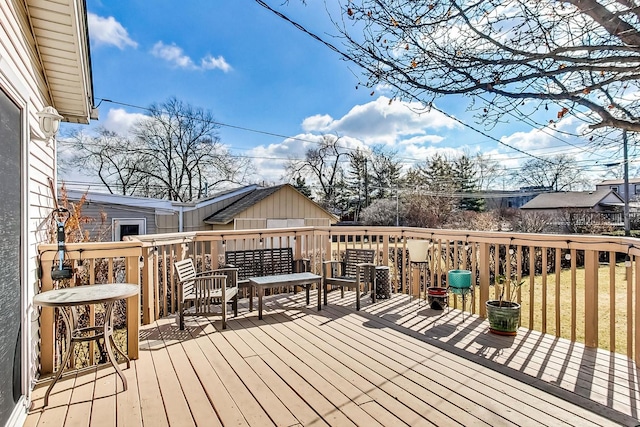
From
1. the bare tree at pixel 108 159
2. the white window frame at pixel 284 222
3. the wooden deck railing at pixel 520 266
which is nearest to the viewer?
the wooden deck railing at pixel 520 266

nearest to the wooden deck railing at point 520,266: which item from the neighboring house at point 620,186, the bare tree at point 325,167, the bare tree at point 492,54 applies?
the bare tree at point 492,54

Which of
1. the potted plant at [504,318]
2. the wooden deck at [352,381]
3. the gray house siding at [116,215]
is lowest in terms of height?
the wooden deck at [352,381]

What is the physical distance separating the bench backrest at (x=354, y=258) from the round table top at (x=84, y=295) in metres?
3.09

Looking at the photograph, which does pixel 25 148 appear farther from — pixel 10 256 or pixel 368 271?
pixel 368 271

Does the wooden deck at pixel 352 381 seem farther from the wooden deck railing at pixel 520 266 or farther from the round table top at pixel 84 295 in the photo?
the round table top at pixel 84 295

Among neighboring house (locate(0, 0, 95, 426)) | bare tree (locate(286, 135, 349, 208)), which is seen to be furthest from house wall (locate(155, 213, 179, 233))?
bare tree (locate(286, 135, 349, 208))

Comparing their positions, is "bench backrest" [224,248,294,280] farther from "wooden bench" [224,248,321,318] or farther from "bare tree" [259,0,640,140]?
"bare tree" [259,0,640,140]

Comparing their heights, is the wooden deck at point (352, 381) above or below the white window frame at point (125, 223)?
below

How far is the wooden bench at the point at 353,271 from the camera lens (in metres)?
4.80

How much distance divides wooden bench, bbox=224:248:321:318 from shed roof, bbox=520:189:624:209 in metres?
24.3

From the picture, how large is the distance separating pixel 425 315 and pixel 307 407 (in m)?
2.48

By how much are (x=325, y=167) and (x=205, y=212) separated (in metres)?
14.3

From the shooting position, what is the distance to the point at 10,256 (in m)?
2.14

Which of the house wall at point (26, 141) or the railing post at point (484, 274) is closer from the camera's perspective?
the house wall at point (26, 141)
